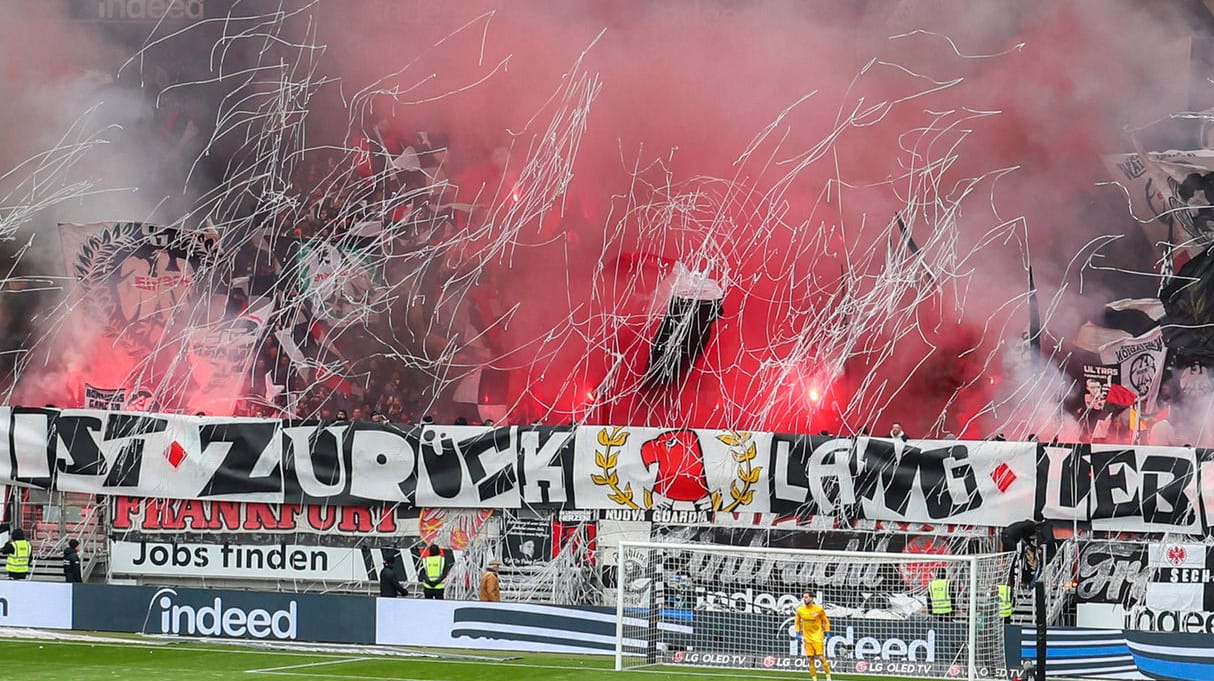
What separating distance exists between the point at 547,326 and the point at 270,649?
48.6ft

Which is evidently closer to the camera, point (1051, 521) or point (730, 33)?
point (1051, 521)

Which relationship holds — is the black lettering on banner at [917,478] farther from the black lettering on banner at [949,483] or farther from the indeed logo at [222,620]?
the indeed logo at [222,620]

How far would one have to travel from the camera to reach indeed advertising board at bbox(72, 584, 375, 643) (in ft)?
73.3

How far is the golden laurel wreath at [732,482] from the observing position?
79.4 ft

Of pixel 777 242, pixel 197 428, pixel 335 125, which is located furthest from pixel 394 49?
pixel 197 428

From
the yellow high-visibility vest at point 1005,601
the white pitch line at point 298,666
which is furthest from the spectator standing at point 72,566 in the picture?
the yellow high-visibility vest at point 1005,601

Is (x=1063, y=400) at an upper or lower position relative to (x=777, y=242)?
lower

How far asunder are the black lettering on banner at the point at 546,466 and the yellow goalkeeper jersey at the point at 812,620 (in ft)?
21.9

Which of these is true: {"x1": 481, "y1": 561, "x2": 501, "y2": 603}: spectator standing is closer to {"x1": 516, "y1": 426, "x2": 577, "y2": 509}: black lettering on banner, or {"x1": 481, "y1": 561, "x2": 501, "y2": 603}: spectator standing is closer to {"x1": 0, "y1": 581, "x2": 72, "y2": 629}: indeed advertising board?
{"x1": 516, "y1": 426, "x2": 577, "y2": 509}: black lettering on banner

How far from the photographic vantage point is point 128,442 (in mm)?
25844

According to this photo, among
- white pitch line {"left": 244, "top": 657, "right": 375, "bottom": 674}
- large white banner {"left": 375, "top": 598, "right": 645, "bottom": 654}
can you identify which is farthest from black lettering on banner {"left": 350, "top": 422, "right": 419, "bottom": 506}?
white pitch line {"left": 244, "top": 657, "right": 375, "bottom": 674}

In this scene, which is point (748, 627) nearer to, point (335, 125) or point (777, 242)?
point (777, 242)

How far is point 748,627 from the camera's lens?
2084 centimetres

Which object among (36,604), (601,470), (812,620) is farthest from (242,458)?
(812,620)
